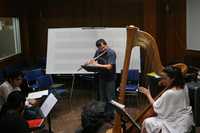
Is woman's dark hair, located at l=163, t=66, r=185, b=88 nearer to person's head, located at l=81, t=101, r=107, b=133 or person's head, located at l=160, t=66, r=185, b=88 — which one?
person's head, located at l=160, t=66, r=185, b=88

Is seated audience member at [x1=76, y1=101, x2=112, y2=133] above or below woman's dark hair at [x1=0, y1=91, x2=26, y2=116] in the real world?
below

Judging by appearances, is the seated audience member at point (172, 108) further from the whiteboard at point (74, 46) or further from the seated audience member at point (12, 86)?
the whiteboard at point (74, 46)

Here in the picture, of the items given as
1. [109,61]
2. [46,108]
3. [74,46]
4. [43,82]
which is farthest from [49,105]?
[74,46]

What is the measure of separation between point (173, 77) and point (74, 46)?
13.5ft

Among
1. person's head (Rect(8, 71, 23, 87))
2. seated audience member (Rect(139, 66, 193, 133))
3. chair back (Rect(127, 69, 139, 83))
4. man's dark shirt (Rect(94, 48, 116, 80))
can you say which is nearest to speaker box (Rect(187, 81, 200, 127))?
seated audience member (Rect(139, 66, 193, 133))

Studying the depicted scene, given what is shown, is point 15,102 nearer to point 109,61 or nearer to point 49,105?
point 49,105

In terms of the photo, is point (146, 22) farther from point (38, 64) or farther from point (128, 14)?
point (38, 64)

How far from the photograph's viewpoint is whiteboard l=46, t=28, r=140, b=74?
25.0 ft

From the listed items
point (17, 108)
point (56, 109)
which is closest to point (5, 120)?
point (17, 108)

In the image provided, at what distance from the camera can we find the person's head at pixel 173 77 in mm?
3957

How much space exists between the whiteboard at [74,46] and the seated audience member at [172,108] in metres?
3.61

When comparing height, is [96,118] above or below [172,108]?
below

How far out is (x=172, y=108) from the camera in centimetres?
397

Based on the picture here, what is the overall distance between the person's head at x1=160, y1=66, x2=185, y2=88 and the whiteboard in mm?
3574
